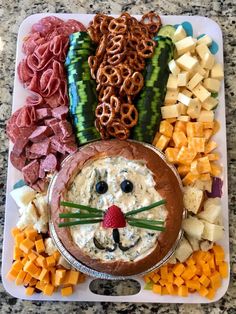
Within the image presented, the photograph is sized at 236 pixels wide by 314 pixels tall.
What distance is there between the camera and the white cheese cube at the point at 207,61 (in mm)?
1737

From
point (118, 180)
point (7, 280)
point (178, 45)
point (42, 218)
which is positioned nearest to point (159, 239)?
point (118, 180)

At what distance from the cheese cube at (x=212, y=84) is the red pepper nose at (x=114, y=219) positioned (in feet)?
1.65

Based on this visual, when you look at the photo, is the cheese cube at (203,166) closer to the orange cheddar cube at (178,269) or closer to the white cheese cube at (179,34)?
the orange cheddar cube at (178,269)

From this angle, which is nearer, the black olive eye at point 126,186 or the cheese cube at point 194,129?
the black olive eye at point 126,186

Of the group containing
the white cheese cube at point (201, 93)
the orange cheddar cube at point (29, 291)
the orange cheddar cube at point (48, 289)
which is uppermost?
the white cheese cube at point (201, 93)

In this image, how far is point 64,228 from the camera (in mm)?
1549

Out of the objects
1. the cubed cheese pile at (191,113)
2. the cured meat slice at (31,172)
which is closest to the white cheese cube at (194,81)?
the cubed cheese pile at (191,113)

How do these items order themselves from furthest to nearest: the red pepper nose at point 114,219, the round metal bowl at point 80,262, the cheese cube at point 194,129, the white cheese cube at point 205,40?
1. the white cheese cube at point 205,40
2. the cheese cube at point 194,129
3. the round metal bowl at point 80,262
4. the red pepper nose at point 114,219

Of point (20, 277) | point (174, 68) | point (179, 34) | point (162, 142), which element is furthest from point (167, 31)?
point (20, 277)

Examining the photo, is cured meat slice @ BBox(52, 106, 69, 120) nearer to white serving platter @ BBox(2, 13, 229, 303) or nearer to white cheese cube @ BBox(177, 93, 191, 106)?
white serving platter @ BBox(2, 13, 229, 303)

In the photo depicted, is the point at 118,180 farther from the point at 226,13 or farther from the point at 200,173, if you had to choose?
the point at 226,13

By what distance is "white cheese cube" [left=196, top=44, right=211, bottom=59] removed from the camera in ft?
5.74

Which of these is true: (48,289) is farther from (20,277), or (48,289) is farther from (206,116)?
(206,116)

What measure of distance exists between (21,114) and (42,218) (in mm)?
321
